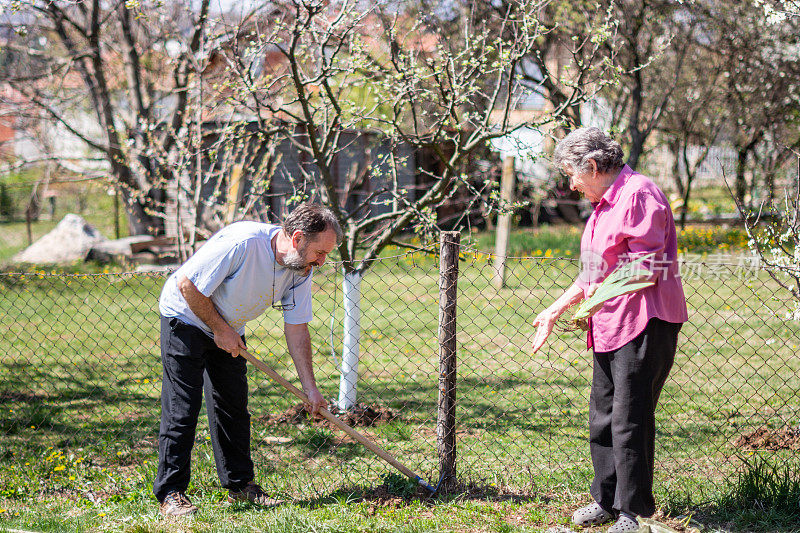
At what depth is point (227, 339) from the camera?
117 inches

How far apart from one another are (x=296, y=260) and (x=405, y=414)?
6.70 ft

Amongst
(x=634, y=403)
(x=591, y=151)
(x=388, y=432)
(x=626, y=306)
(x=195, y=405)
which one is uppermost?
(x=591, y=151)

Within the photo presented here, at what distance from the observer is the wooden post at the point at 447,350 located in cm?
329

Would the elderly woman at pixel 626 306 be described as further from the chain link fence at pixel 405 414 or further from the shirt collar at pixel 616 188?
the chain link fence at pixel 405 414

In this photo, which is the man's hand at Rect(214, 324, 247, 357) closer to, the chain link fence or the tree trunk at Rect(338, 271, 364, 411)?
the chain link fence

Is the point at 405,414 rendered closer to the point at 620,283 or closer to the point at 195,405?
the point at 195,405

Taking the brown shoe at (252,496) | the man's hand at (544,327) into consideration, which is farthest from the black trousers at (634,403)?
the brown shoe at (252,496)

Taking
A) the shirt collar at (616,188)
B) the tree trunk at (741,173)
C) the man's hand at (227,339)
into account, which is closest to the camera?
the shirt collar at (616,188)

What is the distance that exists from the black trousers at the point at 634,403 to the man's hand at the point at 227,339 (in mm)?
1515

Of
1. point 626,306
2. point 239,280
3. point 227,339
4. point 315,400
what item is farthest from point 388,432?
point 626,306

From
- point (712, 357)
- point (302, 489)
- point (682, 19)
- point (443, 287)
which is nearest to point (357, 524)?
point (302, 489)

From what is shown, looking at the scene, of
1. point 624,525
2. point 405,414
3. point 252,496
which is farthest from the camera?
point 405,414

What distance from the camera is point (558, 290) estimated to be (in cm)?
816

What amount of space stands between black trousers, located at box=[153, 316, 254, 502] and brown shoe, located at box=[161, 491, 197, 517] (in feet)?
0.10
